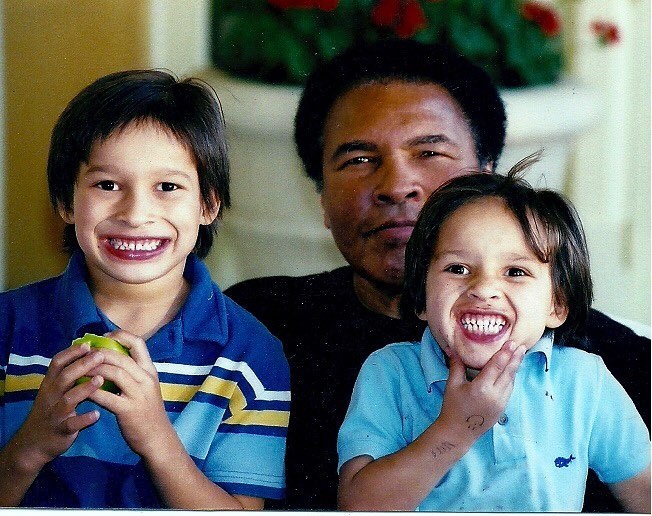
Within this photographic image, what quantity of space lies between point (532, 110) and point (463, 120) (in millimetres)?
140

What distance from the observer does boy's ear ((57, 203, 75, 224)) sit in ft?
5.45

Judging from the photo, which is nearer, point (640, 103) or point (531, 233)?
point (531, 233)

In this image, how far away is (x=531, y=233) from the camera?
158cm

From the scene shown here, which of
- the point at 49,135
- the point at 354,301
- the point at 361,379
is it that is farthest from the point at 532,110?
the point at 49,135

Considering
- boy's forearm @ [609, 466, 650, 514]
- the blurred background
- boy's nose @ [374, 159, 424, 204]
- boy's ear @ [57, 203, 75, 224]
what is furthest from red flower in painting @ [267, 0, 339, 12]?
boy's forearm @ [609, 466, 650, 514]

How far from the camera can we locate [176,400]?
5.28 feet

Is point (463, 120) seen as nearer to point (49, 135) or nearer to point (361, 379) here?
point (361, 379)

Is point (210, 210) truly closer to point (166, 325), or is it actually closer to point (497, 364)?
point (166, 325)

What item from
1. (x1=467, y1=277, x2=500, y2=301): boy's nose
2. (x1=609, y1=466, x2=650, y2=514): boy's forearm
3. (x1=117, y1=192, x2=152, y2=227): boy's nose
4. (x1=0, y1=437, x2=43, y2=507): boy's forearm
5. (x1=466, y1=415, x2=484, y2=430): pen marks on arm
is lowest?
(x1=609, y1=466, x2=650, y2=514): boy's forearm

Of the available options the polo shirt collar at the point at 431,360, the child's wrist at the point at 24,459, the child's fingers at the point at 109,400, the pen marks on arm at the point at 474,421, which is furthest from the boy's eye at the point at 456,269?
the child's wrist at the point at 24,459

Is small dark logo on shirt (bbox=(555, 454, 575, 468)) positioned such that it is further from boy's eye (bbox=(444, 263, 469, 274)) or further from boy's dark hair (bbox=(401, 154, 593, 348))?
boy's eye (bbox=(444, 263, 469, 274))

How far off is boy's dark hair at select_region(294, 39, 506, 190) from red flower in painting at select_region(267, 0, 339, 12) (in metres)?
0.08

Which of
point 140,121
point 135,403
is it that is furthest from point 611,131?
point 135,403

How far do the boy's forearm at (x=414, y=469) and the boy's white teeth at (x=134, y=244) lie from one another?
49cm
